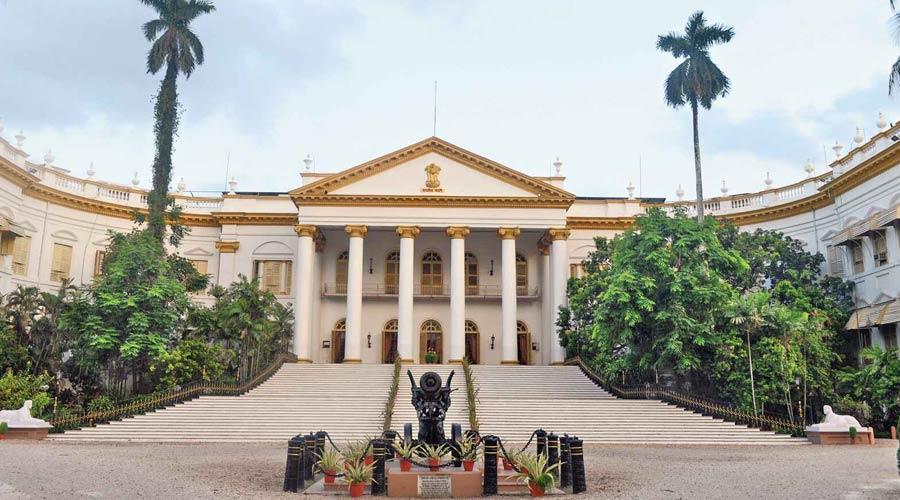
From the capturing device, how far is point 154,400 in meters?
22.5

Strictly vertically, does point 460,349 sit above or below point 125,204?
below

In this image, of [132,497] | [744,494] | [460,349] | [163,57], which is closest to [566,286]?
[460,349]

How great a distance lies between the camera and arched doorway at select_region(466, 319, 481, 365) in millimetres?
35469

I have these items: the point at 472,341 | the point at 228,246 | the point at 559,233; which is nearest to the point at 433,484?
the point at 559,233

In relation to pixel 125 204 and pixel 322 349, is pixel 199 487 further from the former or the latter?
pixel 125 204

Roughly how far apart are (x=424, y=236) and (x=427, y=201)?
4060 mm

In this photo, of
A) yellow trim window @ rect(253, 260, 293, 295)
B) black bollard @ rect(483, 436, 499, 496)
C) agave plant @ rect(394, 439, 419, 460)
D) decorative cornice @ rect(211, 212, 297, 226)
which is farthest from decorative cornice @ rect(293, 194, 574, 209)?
black bollard @ rect(483, 436, 499, 496)

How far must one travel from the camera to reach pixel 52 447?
16875 mm

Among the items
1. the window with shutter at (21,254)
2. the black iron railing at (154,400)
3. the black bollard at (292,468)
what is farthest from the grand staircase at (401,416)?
the window with shutter at (21,254)

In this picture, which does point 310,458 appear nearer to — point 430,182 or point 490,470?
point 490,470

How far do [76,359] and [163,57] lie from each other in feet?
39.0

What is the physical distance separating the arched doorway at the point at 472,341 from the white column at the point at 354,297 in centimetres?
629

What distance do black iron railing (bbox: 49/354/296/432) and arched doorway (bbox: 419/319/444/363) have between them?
982cm

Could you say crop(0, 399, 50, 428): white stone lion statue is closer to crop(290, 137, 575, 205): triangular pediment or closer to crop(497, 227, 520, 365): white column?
crop(290, 137, 575, 205): triangular pediment
